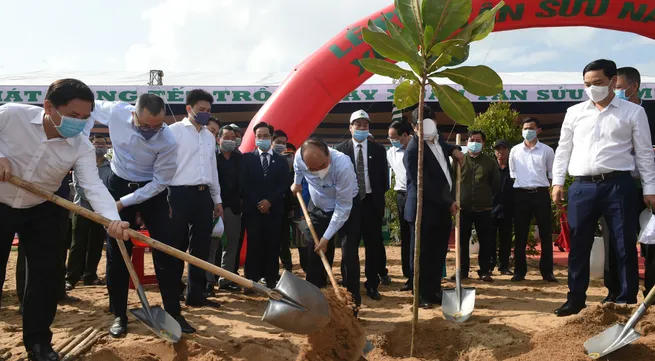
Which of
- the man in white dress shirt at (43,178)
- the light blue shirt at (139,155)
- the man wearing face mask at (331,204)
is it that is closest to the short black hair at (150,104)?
Answer: the light blue shirt at (139,155)

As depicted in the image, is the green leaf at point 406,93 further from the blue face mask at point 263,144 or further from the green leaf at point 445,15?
the blue face mask at point 263,144

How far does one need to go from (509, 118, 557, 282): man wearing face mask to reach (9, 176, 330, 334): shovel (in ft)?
12.0

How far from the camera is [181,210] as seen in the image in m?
4.20

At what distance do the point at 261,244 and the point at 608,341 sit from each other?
328 centimetres

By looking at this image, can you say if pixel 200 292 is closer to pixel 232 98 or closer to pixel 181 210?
pixel 181 210

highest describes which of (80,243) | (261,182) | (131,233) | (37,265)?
(261,182)

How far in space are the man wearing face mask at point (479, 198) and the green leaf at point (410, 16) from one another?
325 centimetres

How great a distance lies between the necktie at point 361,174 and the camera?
5.53 metres

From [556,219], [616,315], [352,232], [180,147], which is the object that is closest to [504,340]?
[616,315]

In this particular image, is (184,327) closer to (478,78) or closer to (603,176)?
(478,78)

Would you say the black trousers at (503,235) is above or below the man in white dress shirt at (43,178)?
below

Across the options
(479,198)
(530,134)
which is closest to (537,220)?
(479,198)

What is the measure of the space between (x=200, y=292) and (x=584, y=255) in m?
3.21

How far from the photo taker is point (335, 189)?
4398mm
